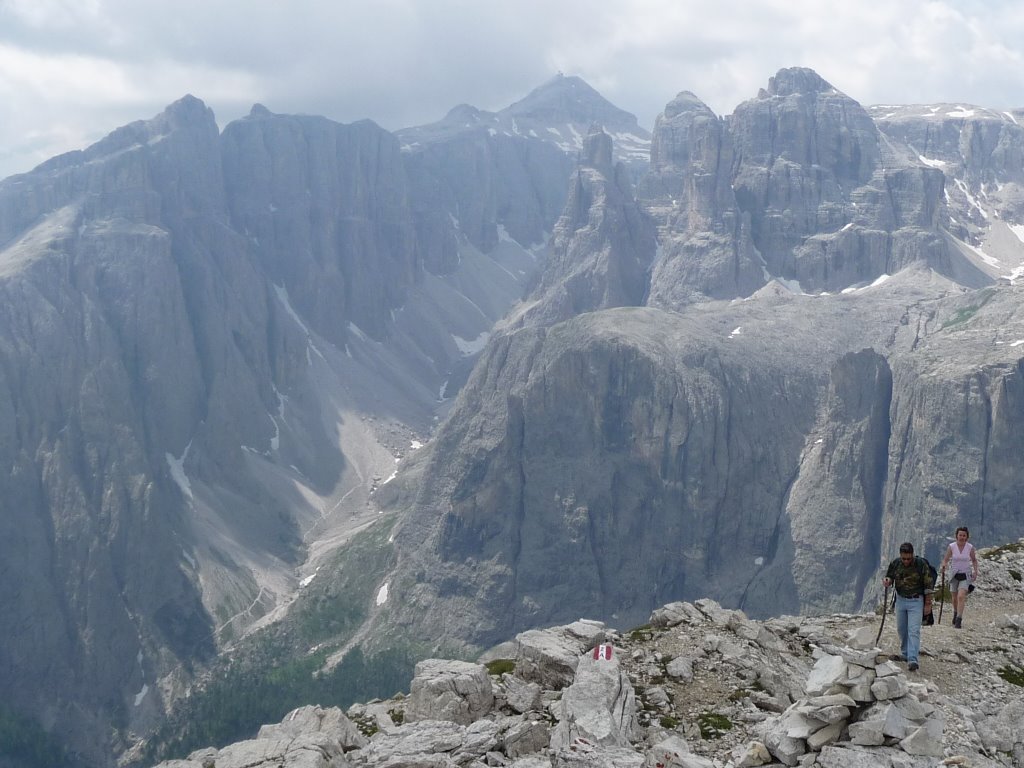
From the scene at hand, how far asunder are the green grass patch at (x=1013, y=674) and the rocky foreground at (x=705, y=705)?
0.09m

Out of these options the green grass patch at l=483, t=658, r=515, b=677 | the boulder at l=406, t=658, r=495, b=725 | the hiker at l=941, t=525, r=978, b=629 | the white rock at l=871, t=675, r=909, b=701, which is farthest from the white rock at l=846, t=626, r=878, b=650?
the green grass patch at l=483, t=658, r=515, b=677

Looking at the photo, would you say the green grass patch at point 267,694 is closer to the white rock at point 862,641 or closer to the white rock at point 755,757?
the white rock at point 862,641

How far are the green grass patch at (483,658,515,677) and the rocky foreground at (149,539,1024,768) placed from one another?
0.71 ft

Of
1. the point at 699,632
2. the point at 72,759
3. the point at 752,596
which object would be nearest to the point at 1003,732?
the point at 699,632

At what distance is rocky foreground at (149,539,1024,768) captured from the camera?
2508 cm

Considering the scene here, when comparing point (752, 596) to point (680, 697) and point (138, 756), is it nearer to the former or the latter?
point (138, 756)

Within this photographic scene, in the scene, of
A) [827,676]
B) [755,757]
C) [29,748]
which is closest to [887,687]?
[827,676]

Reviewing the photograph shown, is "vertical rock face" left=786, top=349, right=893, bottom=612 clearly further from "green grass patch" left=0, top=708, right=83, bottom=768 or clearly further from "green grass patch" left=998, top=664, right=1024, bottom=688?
"green grass patch" left=998, top=664, right=1024, bottom=688

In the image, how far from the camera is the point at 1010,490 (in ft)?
515

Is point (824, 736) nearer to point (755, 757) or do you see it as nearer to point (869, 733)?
point (869, 733)

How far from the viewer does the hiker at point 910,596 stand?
32.2 meters

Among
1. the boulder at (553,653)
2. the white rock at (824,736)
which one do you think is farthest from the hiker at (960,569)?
the white rock at (824,736)

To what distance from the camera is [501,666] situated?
1772 inches

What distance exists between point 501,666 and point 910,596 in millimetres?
19445
